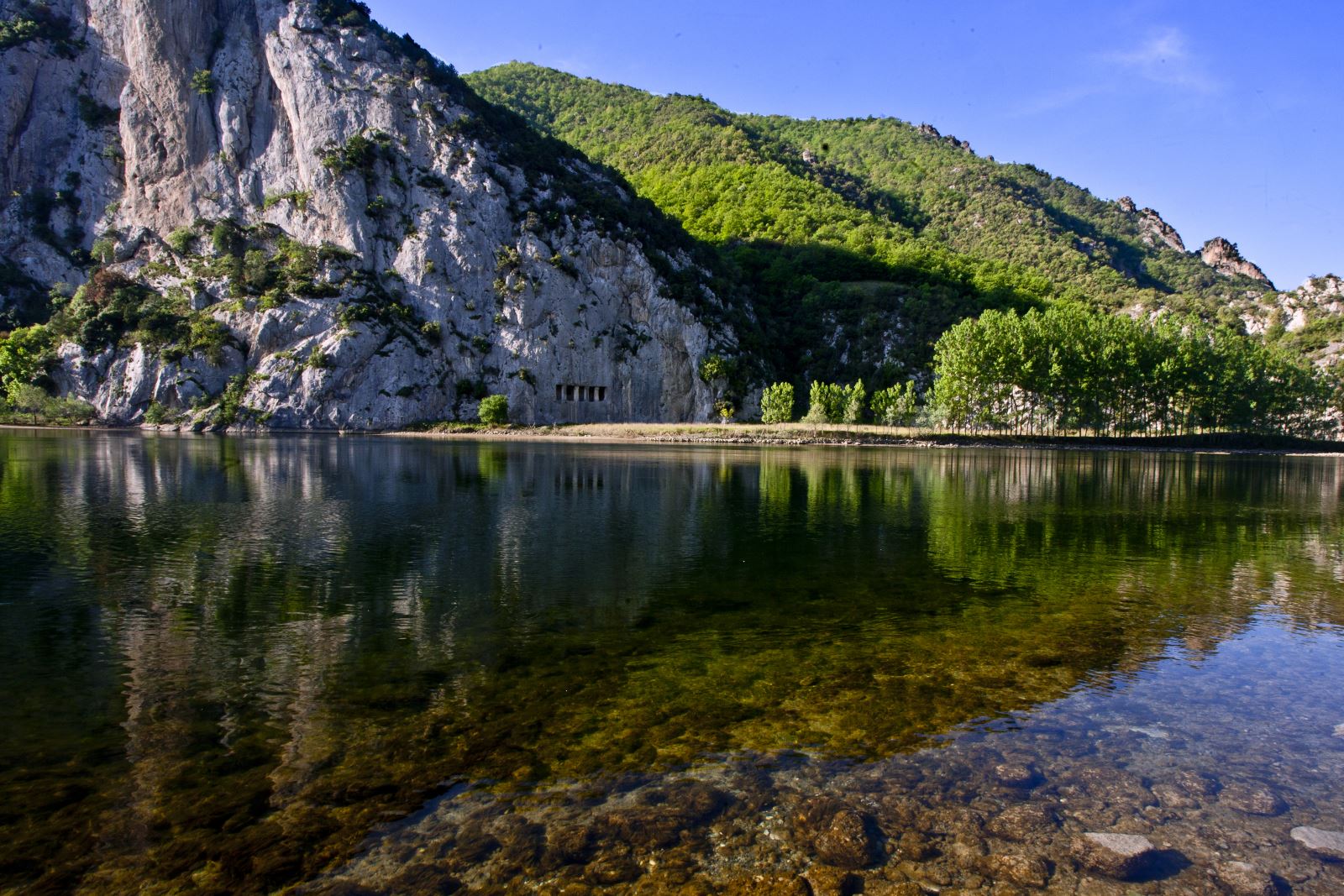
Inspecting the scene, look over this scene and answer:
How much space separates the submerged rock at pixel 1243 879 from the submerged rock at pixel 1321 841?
764mm

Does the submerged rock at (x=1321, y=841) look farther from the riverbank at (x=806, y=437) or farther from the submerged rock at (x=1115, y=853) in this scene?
the riverbank at (x=806, y=437)

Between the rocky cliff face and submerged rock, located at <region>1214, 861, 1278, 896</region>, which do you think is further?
the rocky cliff face

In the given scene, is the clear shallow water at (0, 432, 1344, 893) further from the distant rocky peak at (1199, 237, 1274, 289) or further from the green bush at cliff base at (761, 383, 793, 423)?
the distant rocky peak at (1199, 237, 1274, 289)

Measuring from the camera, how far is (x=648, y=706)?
10.1 meters

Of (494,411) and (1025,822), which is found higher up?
(494,411)

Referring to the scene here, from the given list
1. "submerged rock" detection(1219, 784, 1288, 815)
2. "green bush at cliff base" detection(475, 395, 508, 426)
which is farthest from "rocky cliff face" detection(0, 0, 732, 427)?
"submerged rock" detection(1219, 784, 1288, 815)

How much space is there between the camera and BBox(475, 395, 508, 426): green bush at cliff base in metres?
102

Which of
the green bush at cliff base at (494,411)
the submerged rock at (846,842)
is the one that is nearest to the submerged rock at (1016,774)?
the submerged rock at (846,842)

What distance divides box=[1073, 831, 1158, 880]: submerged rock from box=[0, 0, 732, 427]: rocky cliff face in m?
105

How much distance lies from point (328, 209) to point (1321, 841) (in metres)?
125

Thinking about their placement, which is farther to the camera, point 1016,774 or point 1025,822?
point 1016,774

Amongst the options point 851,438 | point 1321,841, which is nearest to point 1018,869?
point 1321,841

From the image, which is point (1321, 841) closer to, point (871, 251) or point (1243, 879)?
point (1243, 879)

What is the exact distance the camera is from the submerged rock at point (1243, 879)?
636cm
